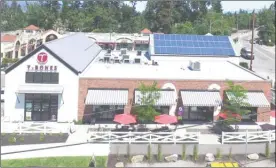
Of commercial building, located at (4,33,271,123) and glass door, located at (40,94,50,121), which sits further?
commercial building, located at (4,33,271,123)

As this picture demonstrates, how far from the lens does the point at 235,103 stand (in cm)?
1108

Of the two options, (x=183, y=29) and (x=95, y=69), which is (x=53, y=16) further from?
(x=95, y=69)

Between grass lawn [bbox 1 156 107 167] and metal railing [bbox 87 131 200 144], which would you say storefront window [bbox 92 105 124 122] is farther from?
grass lawn [bbox 1 156 107 167]

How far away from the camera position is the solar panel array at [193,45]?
4.80m

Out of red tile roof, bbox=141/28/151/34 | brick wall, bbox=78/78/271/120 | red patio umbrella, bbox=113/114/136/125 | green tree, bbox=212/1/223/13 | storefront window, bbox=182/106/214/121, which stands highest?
green tree, bbox=212/1/223/13

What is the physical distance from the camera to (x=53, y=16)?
3.69 meters

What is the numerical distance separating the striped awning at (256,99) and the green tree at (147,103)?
217 cm

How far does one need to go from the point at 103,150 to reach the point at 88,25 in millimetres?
5898

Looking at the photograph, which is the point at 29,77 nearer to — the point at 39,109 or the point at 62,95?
the point at 39,109

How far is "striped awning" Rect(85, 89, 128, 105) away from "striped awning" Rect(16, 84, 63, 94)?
50.7 inches

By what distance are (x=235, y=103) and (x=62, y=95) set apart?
15.8 feet

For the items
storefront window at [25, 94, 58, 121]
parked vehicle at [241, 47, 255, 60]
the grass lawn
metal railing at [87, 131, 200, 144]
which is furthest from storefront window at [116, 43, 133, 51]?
metal railing at [87, 131, 200, 144]

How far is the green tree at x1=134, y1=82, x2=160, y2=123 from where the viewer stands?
11414 mm

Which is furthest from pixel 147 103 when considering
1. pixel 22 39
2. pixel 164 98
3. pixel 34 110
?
pixel 22 39
